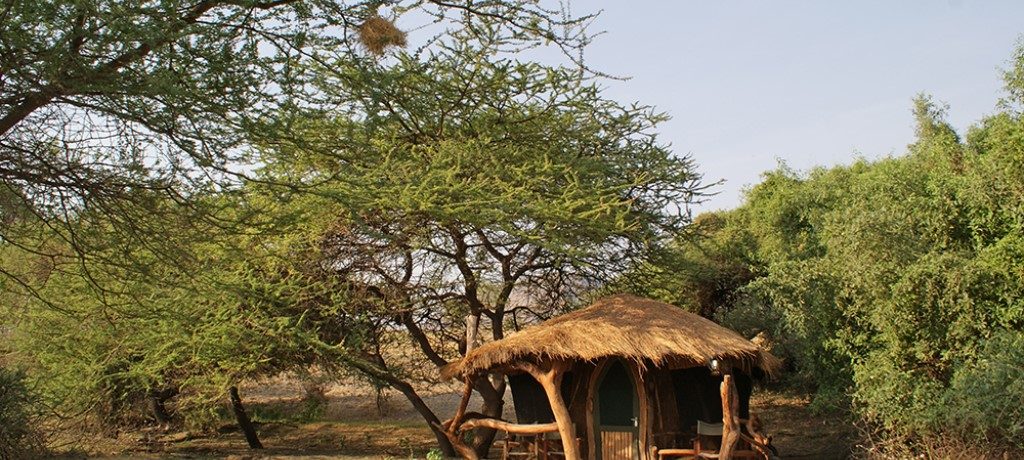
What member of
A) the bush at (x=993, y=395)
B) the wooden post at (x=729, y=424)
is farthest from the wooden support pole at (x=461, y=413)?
the bush at (x=993, y=395)

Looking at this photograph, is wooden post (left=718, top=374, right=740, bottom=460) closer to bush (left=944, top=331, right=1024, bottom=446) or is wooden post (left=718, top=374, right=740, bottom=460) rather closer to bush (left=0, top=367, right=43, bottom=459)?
bush (left=944, top=331, right=1024, bottom=446)

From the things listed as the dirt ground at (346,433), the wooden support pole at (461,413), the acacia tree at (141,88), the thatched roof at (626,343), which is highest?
the acacia tree at (141,88)

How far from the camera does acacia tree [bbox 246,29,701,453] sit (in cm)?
1210

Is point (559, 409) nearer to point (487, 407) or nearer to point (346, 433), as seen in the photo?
point (487, 407)

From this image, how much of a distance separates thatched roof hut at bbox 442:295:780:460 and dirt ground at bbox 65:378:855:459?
2.61 m

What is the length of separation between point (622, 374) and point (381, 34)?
676cm

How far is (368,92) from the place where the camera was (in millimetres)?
6473

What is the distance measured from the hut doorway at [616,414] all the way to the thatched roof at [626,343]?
549 millimetres

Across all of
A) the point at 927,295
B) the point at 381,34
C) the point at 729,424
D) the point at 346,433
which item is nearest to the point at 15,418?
the point at 381,34

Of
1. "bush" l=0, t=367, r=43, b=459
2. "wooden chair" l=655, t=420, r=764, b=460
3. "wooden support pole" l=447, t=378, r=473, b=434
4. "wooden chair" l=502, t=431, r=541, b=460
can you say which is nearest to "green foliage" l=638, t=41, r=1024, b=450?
"wooden chair" l=655, t=420, r=764, b=460

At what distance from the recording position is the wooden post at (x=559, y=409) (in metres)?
10.8

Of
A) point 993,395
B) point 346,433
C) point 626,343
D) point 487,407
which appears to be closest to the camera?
point 993,395

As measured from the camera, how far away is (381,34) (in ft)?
20.4

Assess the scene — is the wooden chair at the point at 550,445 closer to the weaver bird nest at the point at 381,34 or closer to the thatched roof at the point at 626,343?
the thatched roof at the point at 626,343
